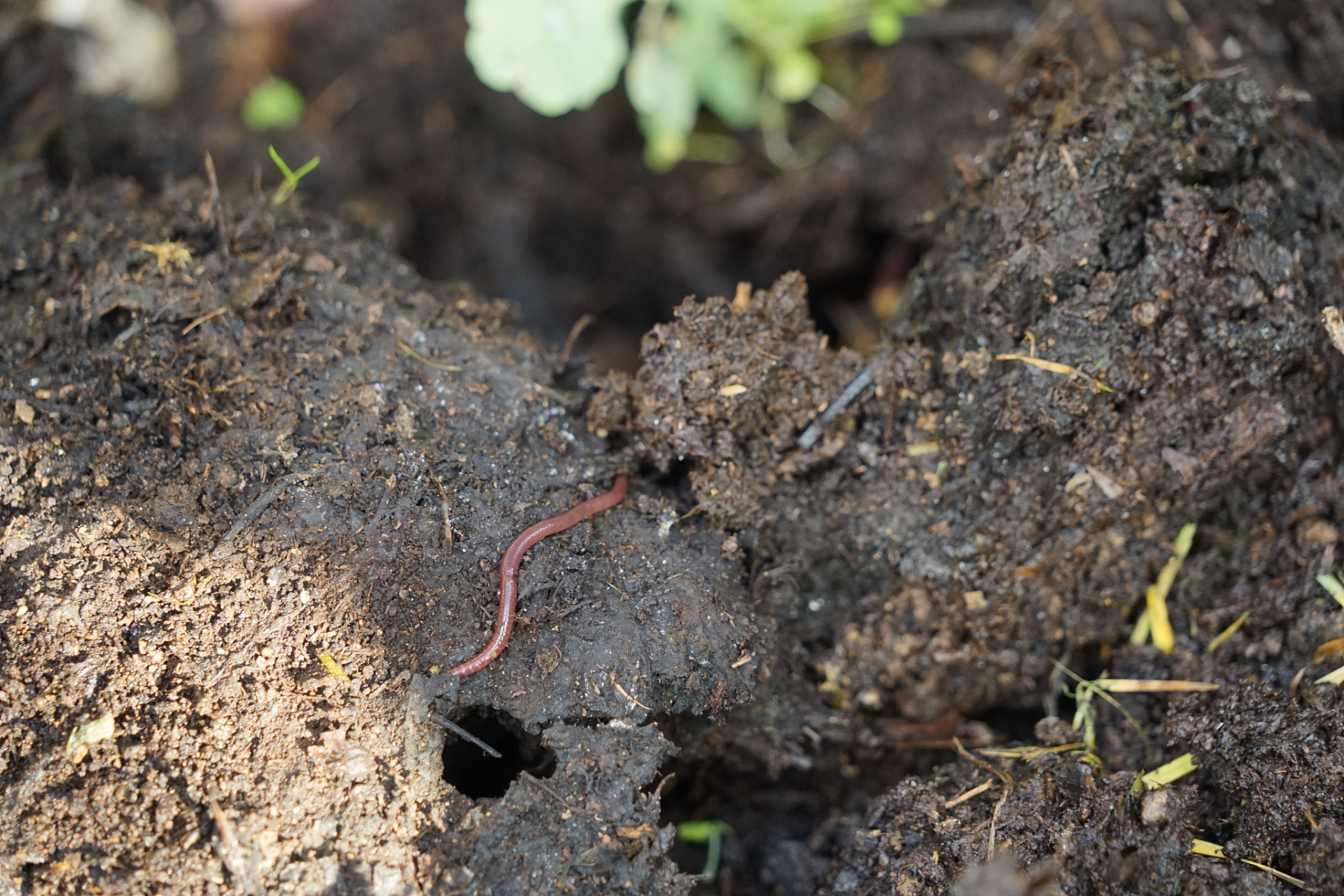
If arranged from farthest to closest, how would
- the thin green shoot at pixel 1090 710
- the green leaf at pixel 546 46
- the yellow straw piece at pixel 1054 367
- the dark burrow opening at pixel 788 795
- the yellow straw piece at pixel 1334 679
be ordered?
1. the green leaf at pixel 546 46
2. the dark burrow opening at pixel 788 795
3. the thin green shoot at pixel 1090 710
4. the yellow straw piece at pixel 1054 367
5. the yellow straw piece at pixel 1334 679

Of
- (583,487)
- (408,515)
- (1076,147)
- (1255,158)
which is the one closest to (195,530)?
(408,515)

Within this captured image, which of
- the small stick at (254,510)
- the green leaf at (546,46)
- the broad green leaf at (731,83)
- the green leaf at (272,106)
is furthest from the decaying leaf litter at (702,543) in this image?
the broad green leaf at (731,83)

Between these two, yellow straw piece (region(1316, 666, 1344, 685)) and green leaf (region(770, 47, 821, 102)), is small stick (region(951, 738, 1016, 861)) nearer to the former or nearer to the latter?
yellow straw piece (region(1316, 666, 1344, 685))

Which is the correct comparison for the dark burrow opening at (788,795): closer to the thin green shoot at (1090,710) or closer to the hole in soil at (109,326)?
the thin green shoot at (1090,710)

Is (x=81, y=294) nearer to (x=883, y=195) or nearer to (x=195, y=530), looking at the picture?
(x=195, y=530)

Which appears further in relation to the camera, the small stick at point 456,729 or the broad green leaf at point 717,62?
the broad green leaf at point 717,62

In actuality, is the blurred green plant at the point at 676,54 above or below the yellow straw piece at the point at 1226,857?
above
